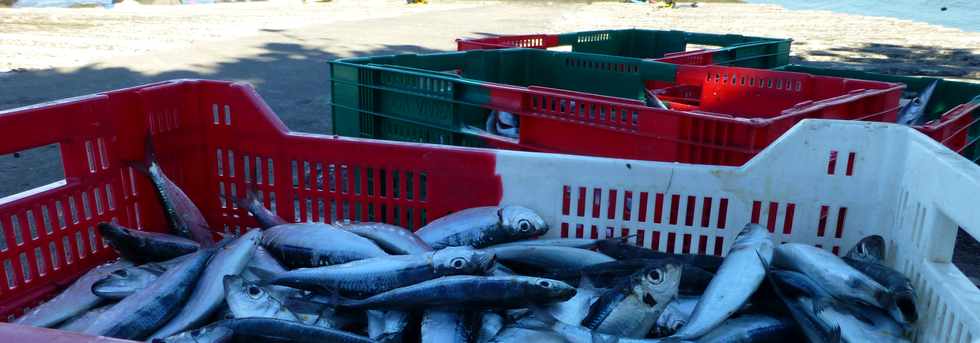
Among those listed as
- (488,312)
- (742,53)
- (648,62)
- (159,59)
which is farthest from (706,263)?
(159,59)

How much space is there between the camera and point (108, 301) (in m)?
2.28

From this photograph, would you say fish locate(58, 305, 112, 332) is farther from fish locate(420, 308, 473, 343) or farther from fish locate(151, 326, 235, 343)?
fish locate(420, 308, 473, 343)

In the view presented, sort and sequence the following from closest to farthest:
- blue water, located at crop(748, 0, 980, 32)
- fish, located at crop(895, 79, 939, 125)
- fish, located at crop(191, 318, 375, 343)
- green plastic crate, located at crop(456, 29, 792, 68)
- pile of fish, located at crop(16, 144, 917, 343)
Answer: fish, located at crop(191, 318, 375, 343) < pile of fish, located at crop(16, 144, 917, 343) < fish, located at crop(895, 79, 939, 125) < green plastic crate, located at crop(456, 29, 792, 68) < blue water, located at crop(748, 0, 980, 32)

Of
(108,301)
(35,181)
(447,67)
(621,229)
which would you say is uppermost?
(447,67)

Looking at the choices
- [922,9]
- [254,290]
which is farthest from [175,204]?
[922,9]

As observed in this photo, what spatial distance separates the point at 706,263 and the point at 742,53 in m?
3.79

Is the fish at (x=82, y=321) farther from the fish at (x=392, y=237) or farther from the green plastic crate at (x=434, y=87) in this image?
the green plastic crate at (x=434, y=87)

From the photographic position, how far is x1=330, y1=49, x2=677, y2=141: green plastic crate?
3389 millimetres

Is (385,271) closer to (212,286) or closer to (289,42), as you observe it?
(212,286)

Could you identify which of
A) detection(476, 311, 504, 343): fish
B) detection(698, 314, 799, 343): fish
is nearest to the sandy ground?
detection(698, 314, 799, 343): fish

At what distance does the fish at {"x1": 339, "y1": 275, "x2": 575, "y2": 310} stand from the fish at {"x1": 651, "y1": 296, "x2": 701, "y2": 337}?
0.33 metres

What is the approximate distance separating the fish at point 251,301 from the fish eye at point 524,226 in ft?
2.70

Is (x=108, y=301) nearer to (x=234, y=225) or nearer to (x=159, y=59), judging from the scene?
(x=234, y=225)

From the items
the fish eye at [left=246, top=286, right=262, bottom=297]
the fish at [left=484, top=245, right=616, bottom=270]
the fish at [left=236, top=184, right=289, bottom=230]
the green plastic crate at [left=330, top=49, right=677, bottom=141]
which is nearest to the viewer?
the fish eye at [left=246, top=286, right=262, bottom=297]
